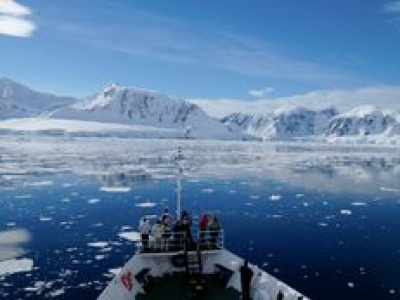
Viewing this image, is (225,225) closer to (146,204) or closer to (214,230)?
(146,204)

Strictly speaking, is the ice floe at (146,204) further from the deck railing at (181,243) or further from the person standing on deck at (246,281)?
the person standing on deck at (246,281)

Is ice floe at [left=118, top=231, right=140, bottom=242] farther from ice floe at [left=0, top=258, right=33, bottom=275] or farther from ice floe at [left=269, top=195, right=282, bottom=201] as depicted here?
ice floe at [left=269, top=195, right=282, bottom=201]

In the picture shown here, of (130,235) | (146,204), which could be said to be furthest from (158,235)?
(146,204)

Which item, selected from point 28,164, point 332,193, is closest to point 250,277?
point 332,193

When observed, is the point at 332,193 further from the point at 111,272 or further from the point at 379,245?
the point at 111,272

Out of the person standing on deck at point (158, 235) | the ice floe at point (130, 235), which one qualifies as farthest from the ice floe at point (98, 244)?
the person standing on deck at point (158, 235)
